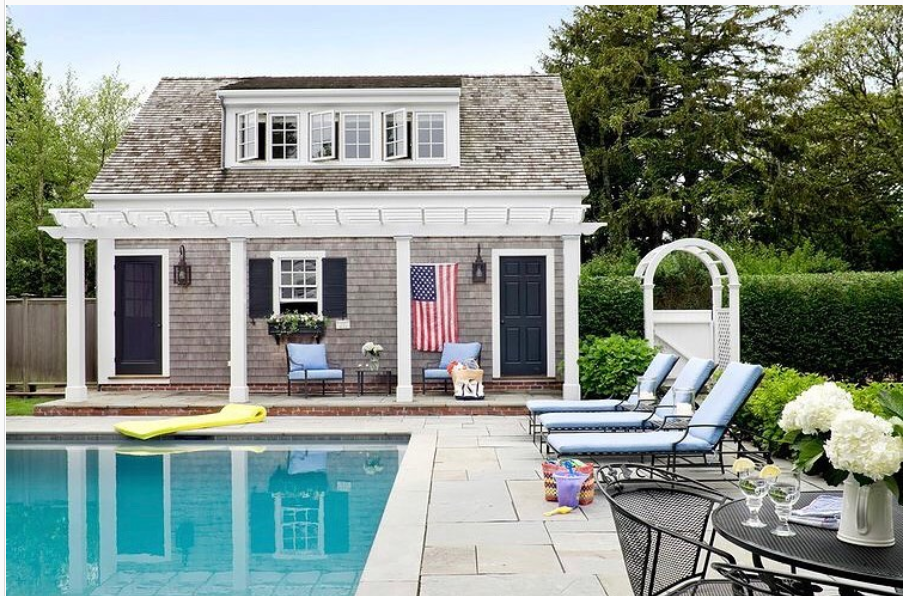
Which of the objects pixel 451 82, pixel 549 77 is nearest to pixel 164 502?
pixel 451 82

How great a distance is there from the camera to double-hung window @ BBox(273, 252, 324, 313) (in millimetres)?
13711

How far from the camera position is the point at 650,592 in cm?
344

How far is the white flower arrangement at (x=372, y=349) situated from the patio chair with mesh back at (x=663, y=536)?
922 cm

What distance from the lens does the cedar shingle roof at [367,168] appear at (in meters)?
14.3

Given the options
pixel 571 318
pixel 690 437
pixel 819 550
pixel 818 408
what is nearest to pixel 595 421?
pixel 690 437

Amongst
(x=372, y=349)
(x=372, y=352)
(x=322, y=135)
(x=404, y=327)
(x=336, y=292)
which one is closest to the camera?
(x=404, y=327)

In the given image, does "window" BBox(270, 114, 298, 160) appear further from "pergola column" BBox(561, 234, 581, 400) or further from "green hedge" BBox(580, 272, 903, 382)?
"green hedge" BBox(580, 272, 903, 382)

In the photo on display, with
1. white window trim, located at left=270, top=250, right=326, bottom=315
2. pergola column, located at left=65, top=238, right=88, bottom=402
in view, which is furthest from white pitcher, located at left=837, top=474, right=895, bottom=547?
pergola column, located at left=65, top=238, right=88, bottom=402

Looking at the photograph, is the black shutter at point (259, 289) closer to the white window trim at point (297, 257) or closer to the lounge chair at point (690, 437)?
the white window trim at point (297, 257)

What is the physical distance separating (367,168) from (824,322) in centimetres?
818

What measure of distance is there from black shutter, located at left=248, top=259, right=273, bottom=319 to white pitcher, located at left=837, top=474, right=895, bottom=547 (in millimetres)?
11409

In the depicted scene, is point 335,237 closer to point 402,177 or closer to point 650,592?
point 402,177

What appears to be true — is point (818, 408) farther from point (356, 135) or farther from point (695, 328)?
point (356, 135)

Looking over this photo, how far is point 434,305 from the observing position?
1359 centimetres
